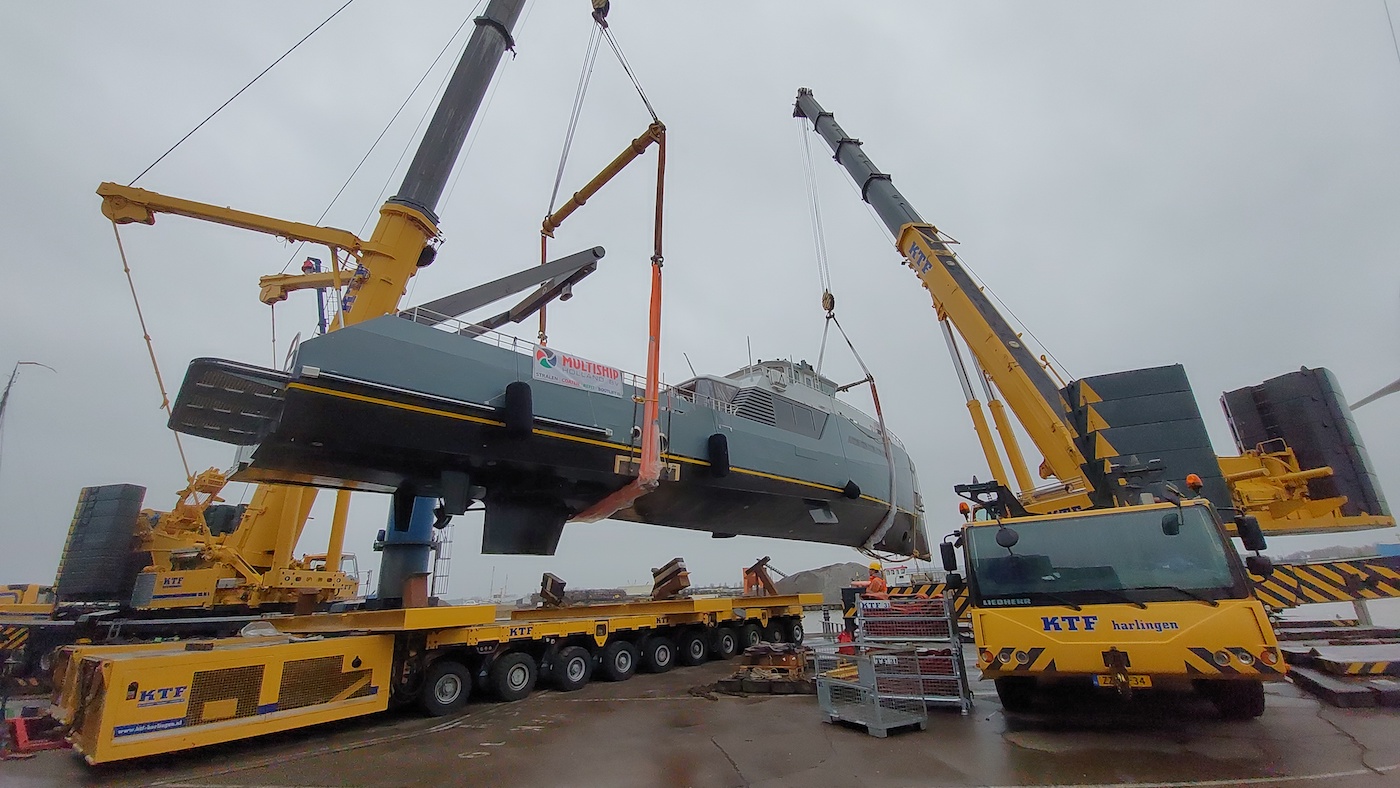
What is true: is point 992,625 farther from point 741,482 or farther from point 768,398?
point 768,398

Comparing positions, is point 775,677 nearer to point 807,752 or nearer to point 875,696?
point 875,696

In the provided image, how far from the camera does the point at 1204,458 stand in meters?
9.05

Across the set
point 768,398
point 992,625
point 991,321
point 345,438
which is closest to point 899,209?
point 991,321

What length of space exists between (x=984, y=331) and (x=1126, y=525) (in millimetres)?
4696

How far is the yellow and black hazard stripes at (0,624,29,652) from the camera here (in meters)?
9.78

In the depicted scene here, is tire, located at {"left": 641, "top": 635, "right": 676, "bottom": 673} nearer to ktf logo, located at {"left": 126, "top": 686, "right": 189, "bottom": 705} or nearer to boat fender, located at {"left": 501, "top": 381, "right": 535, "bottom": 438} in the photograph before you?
boat fender, located at {"left": 501, "top": 381, "right": 535, "bottom": 438}

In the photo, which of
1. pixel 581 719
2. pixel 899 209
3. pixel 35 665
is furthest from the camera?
pixel 899 209

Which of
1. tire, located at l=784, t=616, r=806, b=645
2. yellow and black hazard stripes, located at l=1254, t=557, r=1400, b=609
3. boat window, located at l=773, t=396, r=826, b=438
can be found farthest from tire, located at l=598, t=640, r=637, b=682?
yellow and black hazard stripes, located at l=1254, t=557, r=1400, b=609

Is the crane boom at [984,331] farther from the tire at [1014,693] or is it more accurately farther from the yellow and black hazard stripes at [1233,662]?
the yellow and black hazard stripes at [1233,662]

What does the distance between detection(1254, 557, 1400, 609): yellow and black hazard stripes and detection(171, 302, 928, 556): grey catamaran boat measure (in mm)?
6521

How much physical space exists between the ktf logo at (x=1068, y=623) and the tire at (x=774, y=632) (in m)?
7.63

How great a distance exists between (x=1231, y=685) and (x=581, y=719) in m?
6.00

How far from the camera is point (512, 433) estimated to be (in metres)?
7.41

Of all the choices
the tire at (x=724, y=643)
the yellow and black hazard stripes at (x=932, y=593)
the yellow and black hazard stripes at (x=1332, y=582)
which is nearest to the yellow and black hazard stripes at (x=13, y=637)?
the tire at (x=724, y=643)
